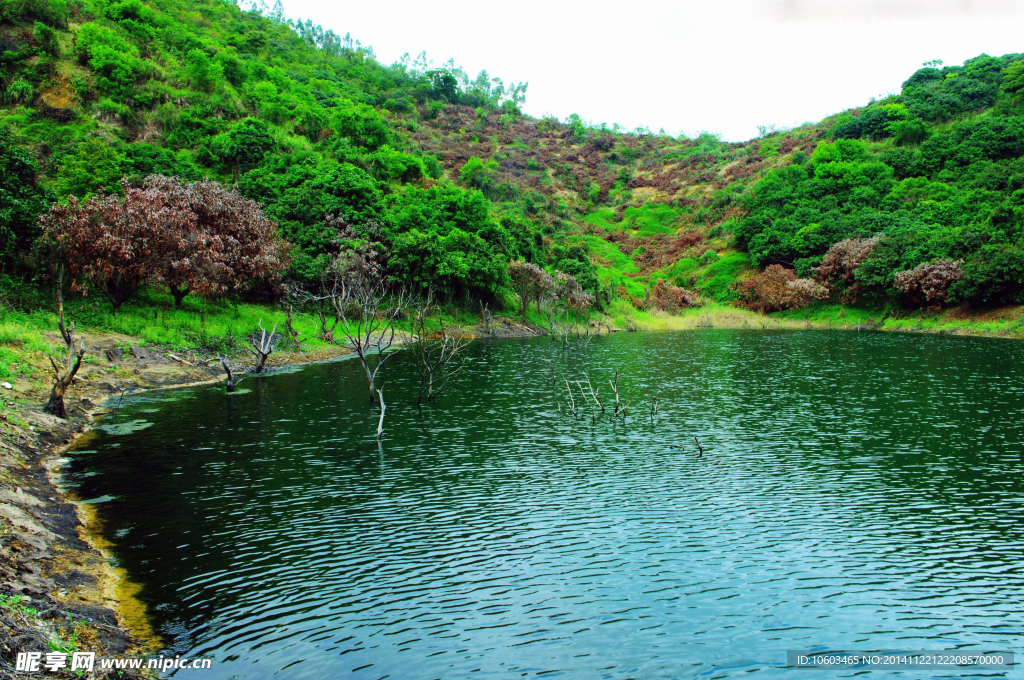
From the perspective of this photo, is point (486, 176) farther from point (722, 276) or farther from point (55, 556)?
point (55, 556)

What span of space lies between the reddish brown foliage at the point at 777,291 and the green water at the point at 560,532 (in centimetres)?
5753

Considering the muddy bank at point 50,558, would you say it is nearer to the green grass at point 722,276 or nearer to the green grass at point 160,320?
the green grass at point 160,320

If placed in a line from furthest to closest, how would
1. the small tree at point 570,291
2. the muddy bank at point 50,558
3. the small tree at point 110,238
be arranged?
1. the small tree at point 570,291
2. the small tree at point 110,238
3. the muddy bank at point 50,558

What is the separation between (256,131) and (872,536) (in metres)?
79.0

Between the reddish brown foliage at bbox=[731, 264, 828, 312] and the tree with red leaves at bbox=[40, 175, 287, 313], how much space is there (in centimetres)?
7121

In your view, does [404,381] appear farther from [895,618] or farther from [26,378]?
[895,618]

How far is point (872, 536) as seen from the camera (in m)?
15.3

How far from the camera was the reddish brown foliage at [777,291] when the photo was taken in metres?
86.3

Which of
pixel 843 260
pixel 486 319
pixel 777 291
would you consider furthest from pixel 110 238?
pixel 777 291

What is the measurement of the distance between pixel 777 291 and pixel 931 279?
72.2 ft

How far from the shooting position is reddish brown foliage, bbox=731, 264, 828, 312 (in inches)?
3398

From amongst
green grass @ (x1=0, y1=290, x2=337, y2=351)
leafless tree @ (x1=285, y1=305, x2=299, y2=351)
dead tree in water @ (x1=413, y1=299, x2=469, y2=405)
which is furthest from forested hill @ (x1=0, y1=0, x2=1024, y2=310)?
dead tree in water @ (x1=413, y1=299, x2=469, y2=405)

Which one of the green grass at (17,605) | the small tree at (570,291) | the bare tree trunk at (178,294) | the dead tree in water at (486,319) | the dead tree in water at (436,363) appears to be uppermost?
the small tree at (570,291)

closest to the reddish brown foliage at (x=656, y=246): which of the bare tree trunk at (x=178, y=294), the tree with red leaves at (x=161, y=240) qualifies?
the tree with red leaves at (x=161, y=240)
